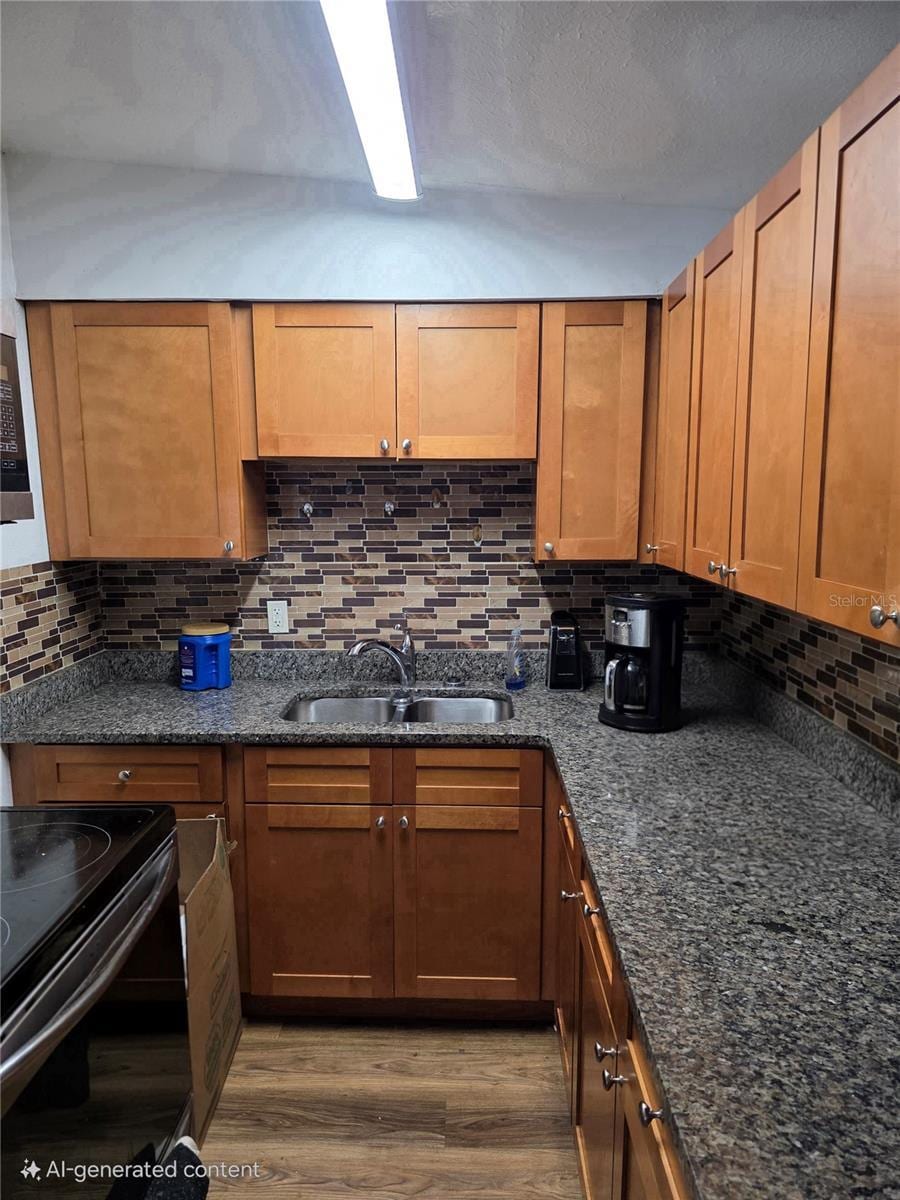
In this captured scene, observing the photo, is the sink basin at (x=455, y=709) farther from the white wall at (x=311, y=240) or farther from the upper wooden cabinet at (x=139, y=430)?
the white wall at (x=311, y=240)

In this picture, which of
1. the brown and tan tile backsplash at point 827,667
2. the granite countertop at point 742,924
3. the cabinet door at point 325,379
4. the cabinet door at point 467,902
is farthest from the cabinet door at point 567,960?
the cabinet door at point 325,379

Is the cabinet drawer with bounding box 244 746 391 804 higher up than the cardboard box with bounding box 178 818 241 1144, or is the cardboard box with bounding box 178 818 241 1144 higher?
the cabinet drawer with bounding box 244 746 391 804

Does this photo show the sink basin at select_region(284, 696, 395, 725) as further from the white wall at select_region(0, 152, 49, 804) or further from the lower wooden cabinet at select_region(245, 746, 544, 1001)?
the white wall at select_region(0, 152, 49, 804)

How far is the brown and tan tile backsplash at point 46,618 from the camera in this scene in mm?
1974

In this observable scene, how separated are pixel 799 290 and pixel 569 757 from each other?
112 cm

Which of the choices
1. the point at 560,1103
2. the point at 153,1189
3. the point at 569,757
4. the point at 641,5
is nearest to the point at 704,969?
the point at 569,757

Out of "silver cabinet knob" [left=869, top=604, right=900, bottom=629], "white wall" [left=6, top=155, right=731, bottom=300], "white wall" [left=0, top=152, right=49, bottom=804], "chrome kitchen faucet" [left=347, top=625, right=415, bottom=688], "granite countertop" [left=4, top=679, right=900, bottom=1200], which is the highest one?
"white wall" [left=6, top=155, right=731, bottom=300]

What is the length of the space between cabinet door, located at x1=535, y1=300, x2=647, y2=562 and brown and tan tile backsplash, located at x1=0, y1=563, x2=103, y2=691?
5.16ft

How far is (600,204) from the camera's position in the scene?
6.68 ft

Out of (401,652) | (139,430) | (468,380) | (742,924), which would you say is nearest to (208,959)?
(401,652)

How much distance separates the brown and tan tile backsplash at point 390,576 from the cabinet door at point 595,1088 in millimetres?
1281

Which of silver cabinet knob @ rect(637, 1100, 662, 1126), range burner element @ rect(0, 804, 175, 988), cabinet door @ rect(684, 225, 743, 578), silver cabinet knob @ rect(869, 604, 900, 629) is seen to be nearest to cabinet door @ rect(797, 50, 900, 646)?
silver cabinet knob @ rect(869, 604, 900, 629)

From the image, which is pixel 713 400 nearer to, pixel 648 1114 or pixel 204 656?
pixel 648 1114

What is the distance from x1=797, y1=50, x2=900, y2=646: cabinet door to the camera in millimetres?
937
